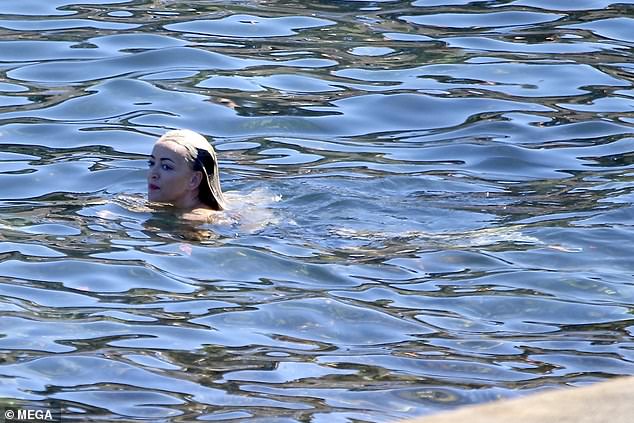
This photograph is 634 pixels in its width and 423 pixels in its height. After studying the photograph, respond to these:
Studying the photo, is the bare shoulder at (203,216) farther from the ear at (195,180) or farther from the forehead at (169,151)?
the forehead at (169,151)

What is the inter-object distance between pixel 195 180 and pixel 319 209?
87 centimetres

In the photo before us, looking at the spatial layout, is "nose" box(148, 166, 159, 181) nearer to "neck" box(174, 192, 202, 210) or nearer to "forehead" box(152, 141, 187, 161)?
"forehead" box(152, 141, 187, 161)

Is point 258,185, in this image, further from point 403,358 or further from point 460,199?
point 403,358

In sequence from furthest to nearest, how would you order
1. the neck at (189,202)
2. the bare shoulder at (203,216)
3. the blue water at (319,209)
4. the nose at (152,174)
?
the neck at (189,202), the nose at (152,174), the bare shoulder at (203,216), the blue water at (319,209)

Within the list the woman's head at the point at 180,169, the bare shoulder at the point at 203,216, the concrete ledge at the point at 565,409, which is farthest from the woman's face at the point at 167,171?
the concrete ledge at the point at 565,409

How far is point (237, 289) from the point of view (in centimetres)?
817

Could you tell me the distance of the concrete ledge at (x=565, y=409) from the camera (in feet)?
13.4

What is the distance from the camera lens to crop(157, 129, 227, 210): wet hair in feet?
32.9

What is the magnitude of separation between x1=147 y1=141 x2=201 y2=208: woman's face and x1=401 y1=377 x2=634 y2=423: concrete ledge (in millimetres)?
5961

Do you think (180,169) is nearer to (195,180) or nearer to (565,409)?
(195,180)

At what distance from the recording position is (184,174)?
10.0 meters

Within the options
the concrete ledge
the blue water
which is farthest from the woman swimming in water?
the concrete ledge

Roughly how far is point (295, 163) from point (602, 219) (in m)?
2.58

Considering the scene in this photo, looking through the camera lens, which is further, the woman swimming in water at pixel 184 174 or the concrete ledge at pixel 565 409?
the woman swimming in water at pixel 184 174
